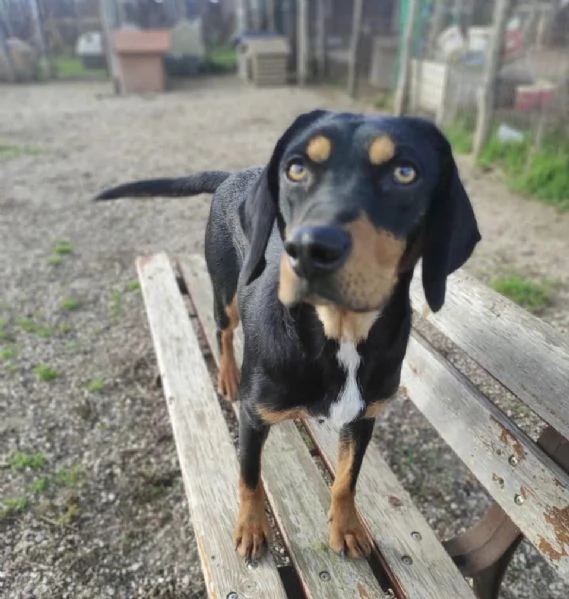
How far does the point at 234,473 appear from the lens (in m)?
2.36

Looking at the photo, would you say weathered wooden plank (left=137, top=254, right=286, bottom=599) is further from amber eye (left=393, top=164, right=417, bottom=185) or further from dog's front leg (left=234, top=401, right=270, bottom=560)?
amber eye (left=393, top=164, right=417, bottom=185)

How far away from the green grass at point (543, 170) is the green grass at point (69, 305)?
4818 millimetres

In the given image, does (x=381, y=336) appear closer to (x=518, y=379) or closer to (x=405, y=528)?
(x=518, y=379)

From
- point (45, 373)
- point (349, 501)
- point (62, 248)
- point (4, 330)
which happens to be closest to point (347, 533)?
point (349, 501)

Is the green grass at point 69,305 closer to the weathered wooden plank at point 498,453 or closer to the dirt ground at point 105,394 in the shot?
the dirt ground at point 105,394

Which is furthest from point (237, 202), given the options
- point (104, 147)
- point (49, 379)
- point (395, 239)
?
point (104, 147)

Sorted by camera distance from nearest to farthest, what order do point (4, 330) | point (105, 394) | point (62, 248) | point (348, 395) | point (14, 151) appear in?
point (348, 395) < point (105, 394) < point (4, 330) < point (62, 248) < point (14, 151)

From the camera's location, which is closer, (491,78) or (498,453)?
(498,453)

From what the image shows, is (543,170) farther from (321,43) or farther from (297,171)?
(321,43)

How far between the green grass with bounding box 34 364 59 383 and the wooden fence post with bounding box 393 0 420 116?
24.0 feet

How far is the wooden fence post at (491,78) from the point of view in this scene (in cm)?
662

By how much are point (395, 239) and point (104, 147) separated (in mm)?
8264

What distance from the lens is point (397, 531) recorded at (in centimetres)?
215

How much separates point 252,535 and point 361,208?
4.07ft
